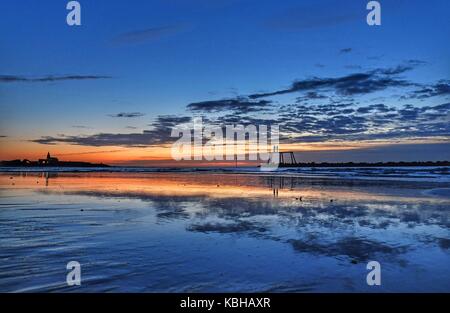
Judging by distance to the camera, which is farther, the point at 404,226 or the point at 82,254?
the point at 404,226

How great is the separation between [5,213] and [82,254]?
6.33 m

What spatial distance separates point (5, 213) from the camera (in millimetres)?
11945

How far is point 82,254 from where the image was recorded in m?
7.19

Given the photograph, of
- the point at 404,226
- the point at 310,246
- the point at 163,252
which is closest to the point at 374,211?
the point at 404,226

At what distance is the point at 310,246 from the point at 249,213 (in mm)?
4739

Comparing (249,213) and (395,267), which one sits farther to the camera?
(249,213)

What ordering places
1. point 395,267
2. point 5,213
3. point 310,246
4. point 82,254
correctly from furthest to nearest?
1. point 5,213
2. point 310,246
3. point 82,254
4. point 395,267
